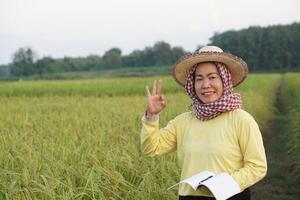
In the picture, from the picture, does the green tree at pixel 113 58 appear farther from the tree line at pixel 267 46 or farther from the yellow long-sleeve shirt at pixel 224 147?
the yellow long-sleeve shirt at pixel 224 147

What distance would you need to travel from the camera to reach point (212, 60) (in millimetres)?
2391

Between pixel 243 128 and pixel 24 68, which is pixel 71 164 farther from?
pixel 24 68

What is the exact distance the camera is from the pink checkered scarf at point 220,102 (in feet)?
7.59

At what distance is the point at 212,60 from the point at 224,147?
442 millimetres

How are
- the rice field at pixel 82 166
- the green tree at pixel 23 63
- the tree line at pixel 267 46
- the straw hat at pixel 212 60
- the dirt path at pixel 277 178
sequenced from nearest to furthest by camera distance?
the straw hat at pixel 212 60 < the rice field at pixel 82 166 < the dirt path at pixel 277 178 < the green tree at pixel 23 63 < the tree line at pixel 267 46

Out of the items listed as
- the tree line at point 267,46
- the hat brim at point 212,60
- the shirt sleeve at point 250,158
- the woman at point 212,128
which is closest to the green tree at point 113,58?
the tree line at point 267,46

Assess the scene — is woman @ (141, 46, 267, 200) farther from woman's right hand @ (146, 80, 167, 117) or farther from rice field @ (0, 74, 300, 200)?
rice field @ (0, 74, 300, 200)

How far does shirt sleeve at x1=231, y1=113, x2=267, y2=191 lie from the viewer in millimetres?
2227

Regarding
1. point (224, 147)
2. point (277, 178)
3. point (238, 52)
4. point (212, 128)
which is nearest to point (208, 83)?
point (212, 128)

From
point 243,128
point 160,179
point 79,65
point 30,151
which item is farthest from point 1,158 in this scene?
point 79,65

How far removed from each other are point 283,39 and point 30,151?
81.3m

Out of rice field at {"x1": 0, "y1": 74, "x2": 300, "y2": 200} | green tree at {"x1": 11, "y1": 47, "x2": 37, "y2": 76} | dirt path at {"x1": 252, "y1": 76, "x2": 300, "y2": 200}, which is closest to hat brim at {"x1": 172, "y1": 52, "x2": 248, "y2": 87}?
rice field at {"x1": 0, "y1": 74, "x2": 300, "y2": 200}

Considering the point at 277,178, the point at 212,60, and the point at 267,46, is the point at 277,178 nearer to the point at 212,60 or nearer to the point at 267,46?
the point at 212,60

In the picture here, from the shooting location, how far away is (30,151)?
13.2ft
